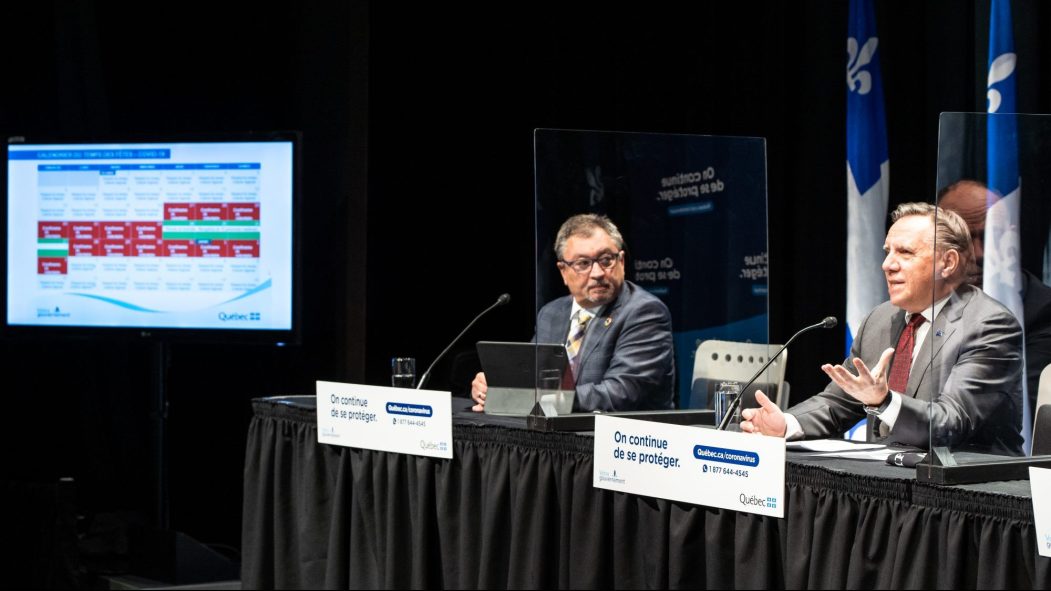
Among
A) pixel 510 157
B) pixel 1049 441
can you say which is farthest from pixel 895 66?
pixel 1049 441

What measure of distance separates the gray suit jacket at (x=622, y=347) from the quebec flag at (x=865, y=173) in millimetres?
1354

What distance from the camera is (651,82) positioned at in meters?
4.99

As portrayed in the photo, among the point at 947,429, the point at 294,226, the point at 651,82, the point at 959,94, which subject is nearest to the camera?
the point at 947,429

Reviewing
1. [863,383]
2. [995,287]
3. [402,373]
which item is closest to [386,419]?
[402,373]

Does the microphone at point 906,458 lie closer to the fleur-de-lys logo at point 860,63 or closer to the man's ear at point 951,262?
the man's ear at point 951,262

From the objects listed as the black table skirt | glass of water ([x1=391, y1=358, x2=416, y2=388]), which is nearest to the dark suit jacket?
the black table skirt

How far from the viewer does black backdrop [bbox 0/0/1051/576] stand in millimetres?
5055

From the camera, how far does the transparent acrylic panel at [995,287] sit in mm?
2076

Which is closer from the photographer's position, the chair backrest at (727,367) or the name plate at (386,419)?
Answer: the name plate at (386,419)

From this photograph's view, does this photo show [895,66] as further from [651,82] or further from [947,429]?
[947,429]

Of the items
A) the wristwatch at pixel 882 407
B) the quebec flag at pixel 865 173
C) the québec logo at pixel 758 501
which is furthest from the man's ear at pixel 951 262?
the quebec flag at pixel 865 173

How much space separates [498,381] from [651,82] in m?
2.16

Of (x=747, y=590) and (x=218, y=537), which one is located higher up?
(x=747, y=590)

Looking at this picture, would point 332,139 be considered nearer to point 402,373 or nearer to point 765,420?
point 402,373
